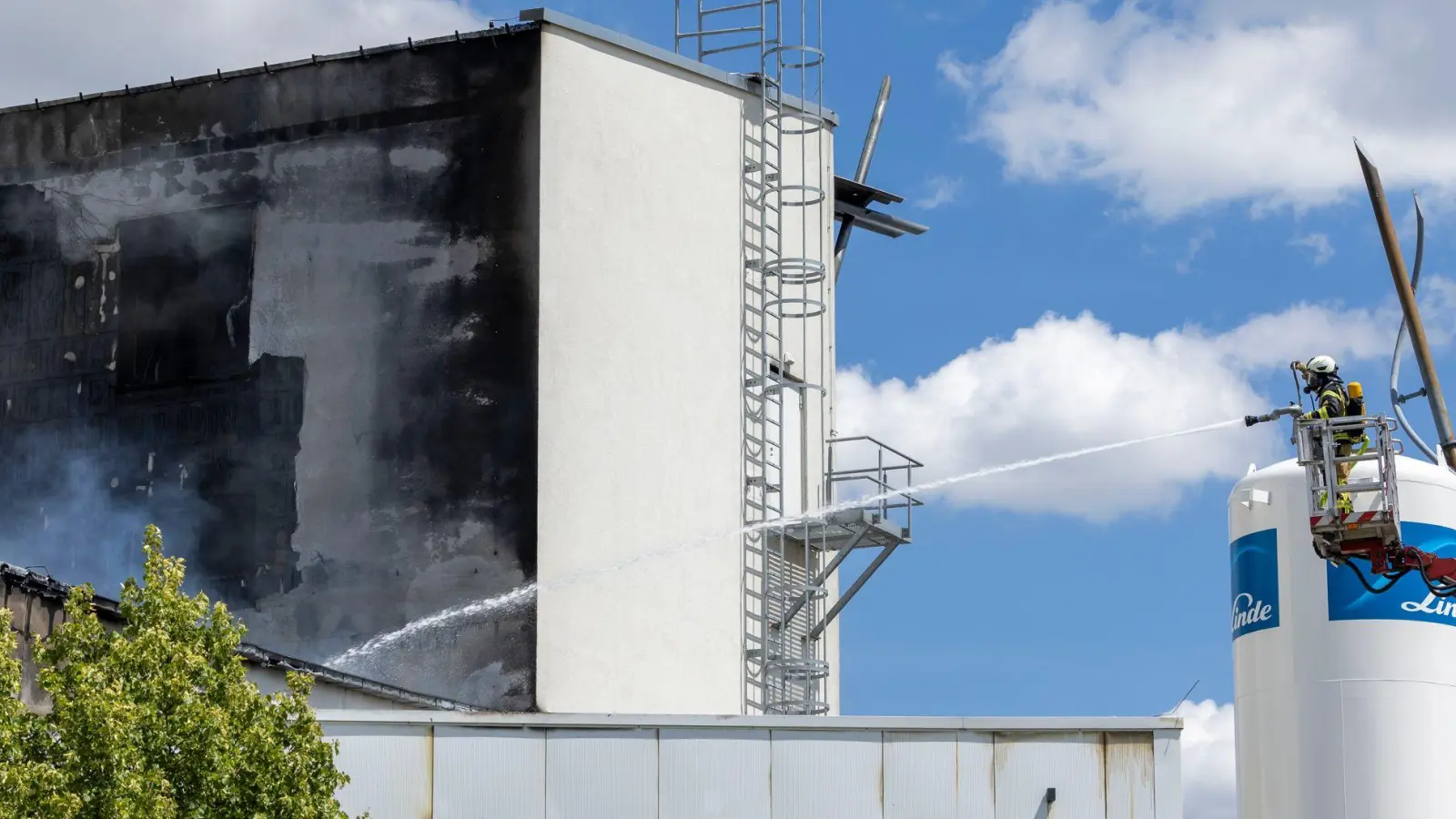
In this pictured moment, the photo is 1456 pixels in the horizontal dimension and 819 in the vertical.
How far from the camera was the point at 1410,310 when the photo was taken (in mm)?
35906

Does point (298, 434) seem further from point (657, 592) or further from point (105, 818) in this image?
point (105, 818)

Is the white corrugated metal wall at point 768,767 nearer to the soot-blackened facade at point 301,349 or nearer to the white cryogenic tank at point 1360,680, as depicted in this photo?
the white cryogenic tank at point 1360,680

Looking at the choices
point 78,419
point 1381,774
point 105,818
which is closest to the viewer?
point 105,818

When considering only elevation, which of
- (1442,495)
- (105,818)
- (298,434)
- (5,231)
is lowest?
(105,818)

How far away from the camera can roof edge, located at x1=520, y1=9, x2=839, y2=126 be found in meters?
34.2

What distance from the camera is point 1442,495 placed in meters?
24.2

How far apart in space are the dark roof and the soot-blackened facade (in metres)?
1.10

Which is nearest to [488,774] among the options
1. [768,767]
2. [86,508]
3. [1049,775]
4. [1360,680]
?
[768,767]

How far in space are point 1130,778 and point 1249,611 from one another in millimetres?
2557

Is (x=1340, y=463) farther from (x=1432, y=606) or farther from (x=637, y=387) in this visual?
(x=637, y=387)

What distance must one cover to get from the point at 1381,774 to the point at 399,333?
1669 cm

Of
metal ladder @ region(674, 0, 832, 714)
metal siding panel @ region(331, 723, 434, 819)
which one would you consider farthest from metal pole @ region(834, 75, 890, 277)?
metal siding panel @ region(331, 723, 434, 819)

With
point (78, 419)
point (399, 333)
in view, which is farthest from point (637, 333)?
point (78, 419)

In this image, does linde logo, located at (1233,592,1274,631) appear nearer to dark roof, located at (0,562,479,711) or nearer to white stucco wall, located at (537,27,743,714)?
dark roof, located at (0,562,479,711)
